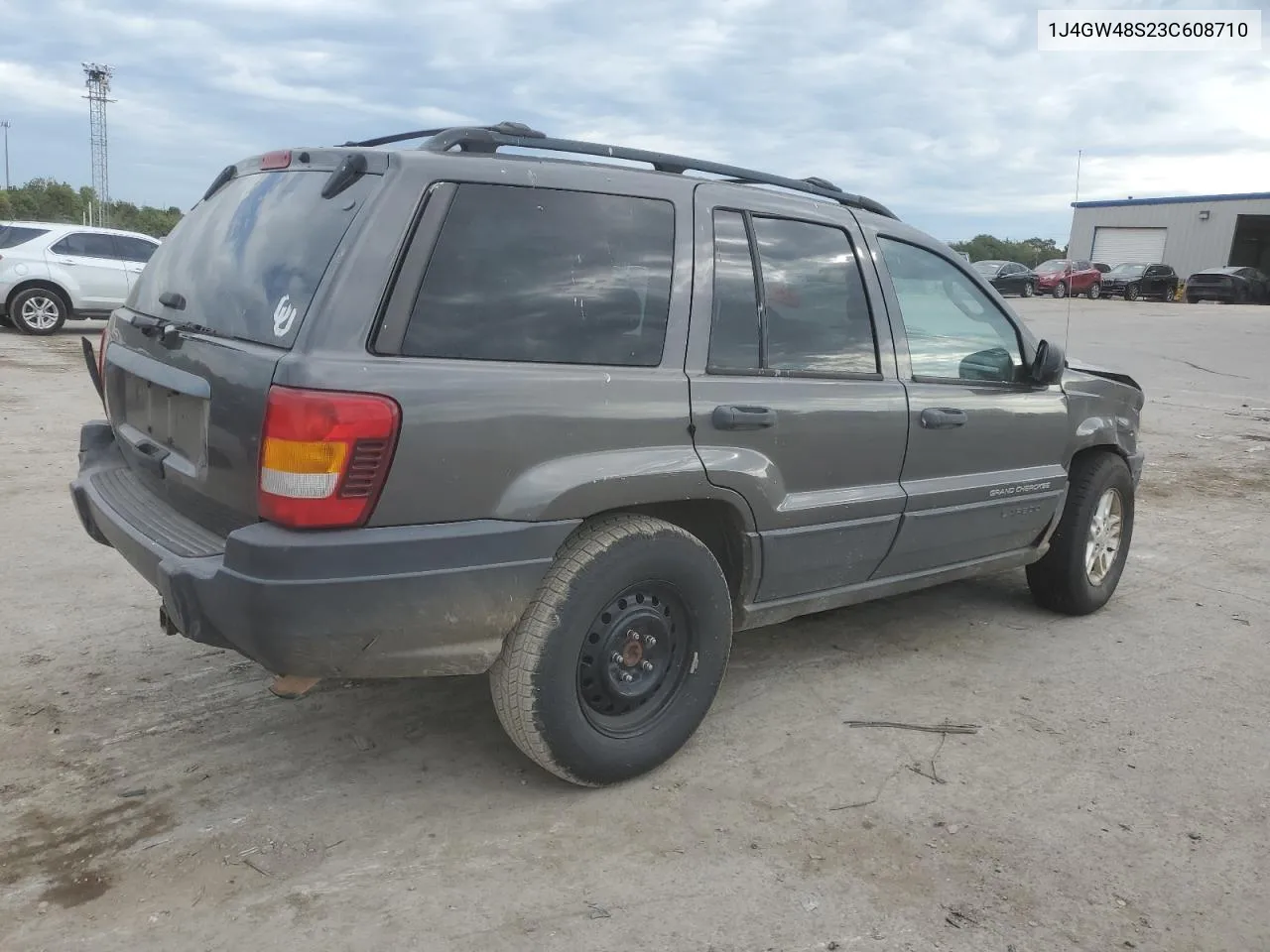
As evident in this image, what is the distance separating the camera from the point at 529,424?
8.92 feet

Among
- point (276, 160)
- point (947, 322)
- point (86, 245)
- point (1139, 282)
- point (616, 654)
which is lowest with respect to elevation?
point (616, 654)

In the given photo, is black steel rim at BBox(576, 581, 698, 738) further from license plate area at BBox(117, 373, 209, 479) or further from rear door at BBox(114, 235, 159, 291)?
rear door at BBox(114, 235, 159, 291)

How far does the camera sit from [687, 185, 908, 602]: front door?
321 cm

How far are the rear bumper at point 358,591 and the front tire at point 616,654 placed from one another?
0.10 meters

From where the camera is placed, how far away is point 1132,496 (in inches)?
199

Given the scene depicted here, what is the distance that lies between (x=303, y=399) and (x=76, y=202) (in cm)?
7273

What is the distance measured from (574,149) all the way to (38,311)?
1456cm

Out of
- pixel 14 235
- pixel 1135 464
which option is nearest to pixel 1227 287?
pixel 1135 464

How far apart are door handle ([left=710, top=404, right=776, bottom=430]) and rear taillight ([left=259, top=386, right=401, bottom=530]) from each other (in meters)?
1.05

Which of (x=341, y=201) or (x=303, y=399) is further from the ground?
(x=341, y=201)

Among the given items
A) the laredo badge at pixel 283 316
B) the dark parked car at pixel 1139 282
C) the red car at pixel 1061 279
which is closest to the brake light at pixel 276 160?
the laredo badge at pixel 283 316

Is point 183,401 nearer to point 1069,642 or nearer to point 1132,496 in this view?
point 1069,642

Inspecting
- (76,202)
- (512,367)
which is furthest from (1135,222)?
(76,202)

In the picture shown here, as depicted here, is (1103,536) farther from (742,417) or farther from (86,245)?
(86,245)
